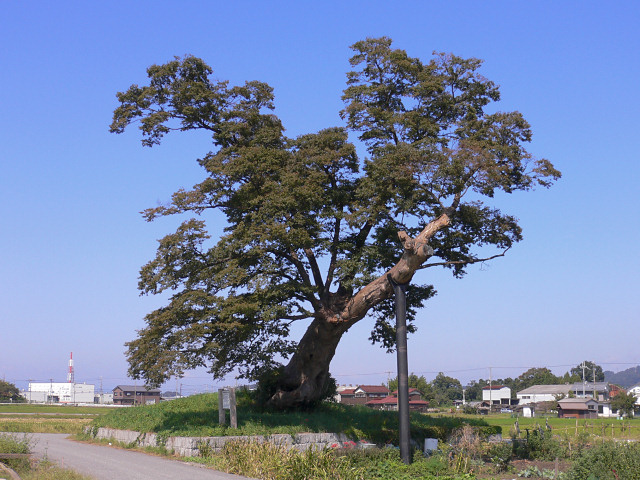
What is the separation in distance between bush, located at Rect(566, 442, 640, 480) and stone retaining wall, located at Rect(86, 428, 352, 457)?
6403 millimetres

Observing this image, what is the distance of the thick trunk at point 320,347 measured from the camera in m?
23.8

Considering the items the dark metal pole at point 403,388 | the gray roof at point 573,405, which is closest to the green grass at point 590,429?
the dark metal pole at point 403,388

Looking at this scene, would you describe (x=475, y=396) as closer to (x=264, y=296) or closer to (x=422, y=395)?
(x=422, y=395)

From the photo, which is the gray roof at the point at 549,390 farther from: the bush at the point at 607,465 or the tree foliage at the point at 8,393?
the bush at the point at 607,465

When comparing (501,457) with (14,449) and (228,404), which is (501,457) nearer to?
(228,404)

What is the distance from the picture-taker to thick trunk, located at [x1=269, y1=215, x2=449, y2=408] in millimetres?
23781

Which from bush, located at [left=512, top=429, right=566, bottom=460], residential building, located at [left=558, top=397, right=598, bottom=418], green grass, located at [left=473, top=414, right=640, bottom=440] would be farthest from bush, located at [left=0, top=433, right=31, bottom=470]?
residential building, located at [left=558, top=397, right=598, bottom=418]

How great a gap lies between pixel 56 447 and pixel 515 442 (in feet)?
52.4

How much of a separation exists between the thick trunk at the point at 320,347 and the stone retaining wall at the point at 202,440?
2.93 meters

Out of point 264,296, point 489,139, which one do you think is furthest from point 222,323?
point 489,139

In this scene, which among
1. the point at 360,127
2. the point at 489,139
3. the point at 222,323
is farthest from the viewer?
the point at 360,127

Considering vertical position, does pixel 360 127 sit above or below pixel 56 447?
above

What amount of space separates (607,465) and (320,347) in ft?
42.6

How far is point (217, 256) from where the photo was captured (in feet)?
76.2
